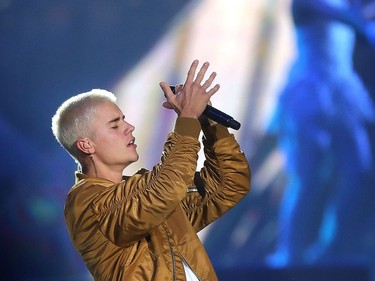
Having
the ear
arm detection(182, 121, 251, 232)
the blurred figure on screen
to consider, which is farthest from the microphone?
the blurred figure on screen

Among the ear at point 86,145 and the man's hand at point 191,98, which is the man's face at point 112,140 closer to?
the ear at point 86,145

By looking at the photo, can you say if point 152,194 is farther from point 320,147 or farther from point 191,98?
point 320,147

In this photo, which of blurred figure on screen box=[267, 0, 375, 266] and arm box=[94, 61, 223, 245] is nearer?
arm box=[94, 61, 223, 245]

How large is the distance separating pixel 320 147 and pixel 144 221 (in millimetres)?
1740

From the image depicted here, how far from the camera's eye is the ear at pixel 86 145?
1608 millimetres

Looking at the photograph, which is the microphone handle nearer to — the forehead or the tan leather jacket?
the tan leather jacket

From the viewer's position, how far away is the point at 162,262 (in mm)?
1483

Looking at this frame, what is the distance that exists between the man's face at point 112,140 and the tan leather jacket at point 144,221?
57mm

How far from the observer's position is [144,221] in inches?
56.0

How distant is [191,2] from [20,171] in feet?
3.29

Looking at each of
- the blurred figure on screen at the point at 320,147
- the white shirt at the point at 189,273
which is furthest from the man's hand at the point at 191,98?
the blurred figure on screen at the point at 320,147

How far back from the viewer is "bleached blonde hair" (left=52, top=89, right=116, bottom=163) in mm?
1607

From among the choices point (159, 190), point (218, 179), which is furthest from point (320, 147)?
point (159, 190)

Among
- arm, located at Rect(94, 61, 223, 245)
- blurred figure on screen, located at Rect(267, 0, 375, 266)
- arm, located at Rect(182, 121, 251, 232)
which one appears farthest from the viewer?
blurred figure on screen, located at Rect(267, 0, 375, 266)
